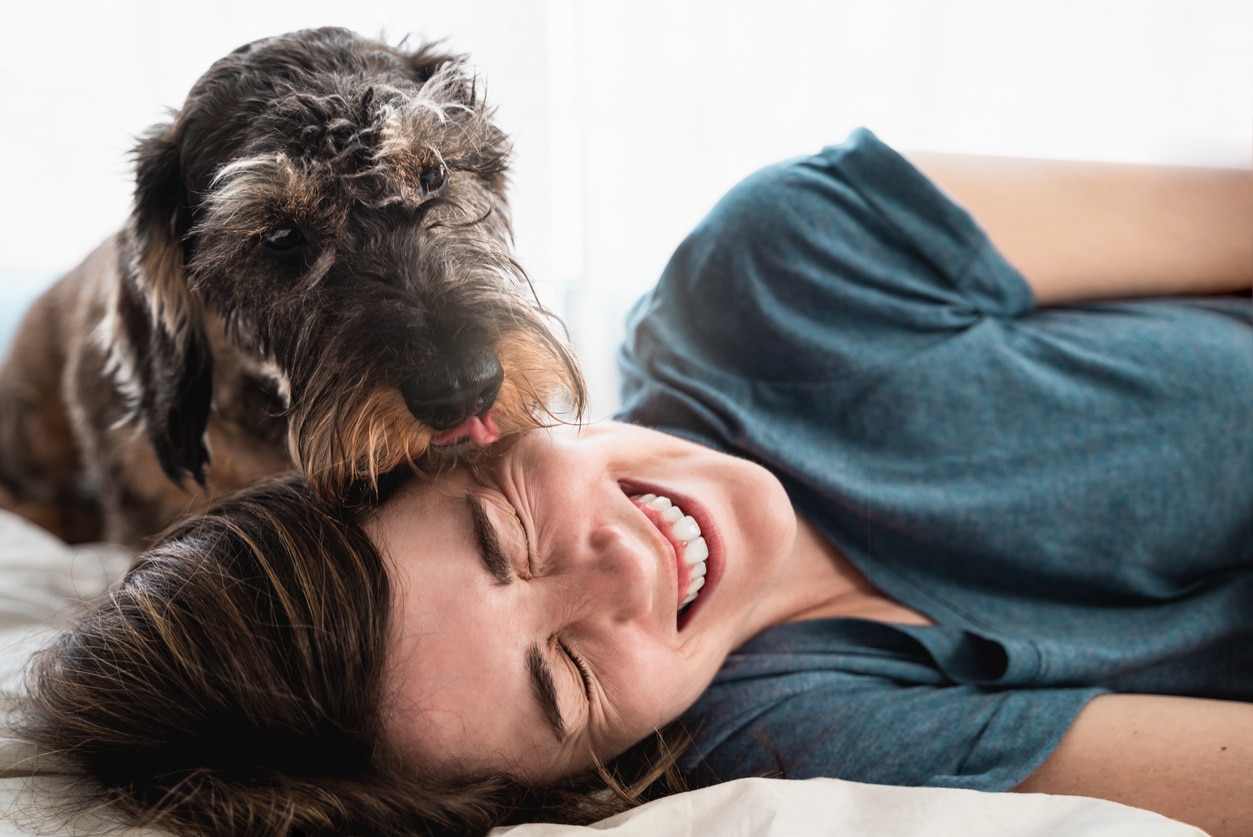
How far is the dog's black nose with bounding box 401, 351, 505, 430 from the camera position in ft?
2.40

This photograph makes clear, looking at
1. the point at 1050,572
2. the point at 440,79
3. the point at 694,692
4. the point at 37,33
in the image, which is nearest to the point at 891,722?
the point at 694,692

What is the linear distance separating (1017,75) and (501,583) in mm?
1050

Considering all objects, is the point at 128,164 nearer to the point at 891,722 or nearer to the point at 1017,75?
the point at 891,722

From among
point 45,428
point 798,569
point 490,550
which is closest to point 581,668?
point 490,550

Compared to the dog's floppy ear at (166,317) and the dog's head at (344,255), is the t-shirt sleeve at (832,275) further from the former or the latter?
the dog's floppy ear at (166,317)

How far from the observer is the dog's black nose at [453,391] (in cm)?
73

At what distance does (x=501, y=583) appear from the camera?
2.87ft

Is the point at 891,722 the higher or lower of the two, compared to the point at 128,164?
lower

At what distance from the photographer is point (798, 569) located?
4.14 ft

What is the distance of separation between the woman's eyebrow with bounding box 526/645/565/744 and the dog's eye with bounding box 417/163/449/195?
46 cm

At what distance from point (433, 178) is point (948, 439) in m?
0.79

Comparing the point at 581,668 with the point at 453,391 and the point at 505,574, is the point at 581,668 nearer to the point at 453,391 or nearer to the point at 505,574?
the point at 505,574

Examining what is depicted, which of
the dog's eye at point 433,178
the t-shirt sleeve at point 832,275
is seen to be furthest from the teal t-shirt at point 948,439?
the dog's eye at point 433,178

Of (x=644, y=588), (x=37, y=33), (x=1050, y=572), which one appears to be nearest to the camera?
(x=644, y=588)
